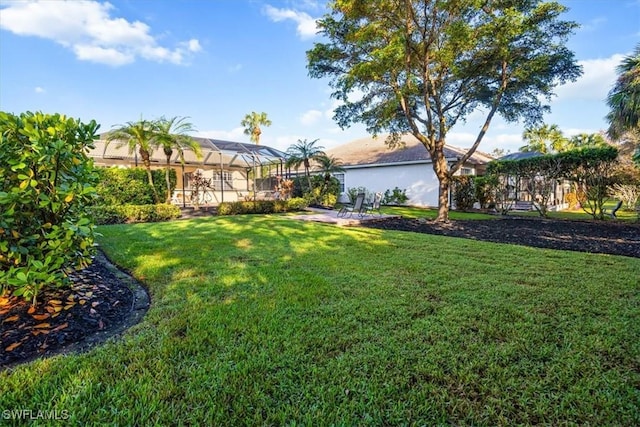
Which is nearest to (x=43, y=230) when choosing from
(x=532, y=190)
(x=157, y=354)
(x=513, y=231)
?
(x=157, y=354)

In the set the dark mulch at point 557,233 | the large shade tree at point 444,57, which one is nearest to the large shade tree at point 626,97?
the large shade tree at point 444,57

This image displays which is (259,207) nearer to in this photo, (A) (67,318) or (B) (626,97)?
(A) (67,318)

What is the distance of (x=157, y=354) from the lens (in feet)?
7.66

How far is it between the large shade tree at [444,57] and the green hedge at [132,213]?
826cm

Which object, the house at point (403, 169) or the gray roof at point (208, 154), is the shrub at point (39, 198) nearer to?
the gray roof at point (208, 154)

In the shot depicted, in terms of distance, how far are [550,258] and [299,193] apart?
15862mm

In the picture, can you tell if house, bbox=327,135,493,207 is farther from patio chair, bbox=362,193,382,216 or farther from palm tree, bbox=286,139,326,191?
patio chair, bbox=362,193,382,216

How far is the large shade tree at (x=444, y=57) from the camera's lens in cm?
980

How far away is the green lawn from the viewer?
1808 millimetres

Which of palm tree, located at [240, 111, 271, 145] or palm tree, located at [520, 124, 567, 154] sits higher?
palm tree, located at [240, 111, 271, 145]

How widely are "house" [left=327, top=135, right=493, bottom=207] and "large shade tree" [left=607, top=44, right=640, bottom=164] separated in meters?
6.84

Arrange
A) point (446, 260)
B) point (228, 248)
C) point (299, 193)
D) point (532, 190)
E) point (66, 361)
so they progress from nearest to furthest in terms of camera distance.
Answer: point (66, 361), point (446, 260), point (228, 248), point (532, 190), point (299, 193)

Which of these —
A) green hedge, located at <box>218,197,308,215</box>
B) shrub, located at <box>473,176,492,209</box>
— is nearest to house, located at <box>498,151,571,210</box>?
shrub, located at <box>473,176,492,209</box>

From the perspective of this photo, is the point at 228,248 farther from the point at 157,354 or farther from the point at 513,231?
the point at 513,231
